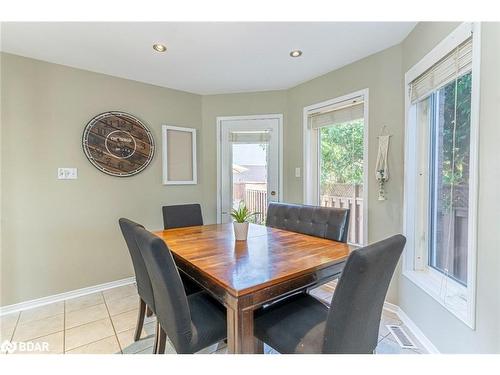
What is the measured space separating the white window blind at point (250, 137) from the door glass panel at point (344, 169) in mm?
718

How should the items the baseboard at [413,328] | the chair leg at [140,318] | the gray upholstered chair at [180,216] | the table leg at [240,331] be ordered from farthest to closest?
the gray upholstered chair at [180,216] → the chair leg at [140,318] → the baseboard at [413,328] → the table leg at [240,331]

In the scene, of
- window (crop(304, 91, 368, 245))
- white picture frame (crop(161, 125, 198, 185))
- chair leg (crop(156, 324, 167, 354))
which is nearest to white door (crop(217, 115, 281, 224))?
white picture frame (crop(161, 125, 198, 185))

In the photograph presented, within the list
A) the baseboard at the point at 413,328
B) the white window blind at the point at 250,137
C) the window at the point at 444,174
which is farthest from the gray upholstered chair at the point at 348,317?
the white window blind at the point at 250,137

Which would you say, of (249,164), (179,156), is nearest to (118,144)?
(179,156)

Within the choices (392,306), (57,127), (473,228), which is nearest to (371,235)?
(392,306)

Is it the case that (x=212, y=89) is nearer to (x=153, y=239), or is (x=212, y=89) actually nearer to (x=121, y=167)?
(x=121, y=167)

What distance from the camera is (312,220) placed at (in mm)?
2096

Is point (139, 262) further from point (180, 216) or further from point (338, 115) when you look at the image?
point (338, 115)

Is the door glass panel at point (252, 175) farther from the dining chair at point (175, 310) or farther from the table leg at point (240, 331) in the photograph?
the table leg at point (240, 331)

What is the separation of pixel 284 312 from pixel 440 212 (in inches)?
55.1

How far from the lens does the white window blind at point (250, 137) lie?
3.36 metres

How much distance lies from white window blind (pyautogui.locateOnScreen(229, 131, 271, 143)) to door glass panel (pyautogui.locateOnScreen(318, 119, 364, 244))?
0.72 m

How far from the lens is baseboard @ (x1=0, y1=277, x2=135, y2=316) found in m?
2.26

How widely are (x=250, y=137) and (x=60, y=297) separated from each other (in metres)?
2.75
